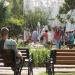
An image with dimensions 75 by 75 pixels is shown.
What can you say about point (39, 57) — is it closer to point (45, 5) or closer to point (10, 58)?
point (10, 58)

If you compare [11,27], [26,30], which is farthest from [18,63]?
[26,30]

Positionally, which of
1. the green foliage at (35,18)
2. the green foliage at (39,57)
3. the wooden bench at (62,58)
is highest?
the wooden bench at (62,58)

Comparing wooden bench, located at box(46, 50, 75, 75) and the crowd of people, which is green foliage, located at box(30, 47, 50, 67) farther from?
the crowd of people

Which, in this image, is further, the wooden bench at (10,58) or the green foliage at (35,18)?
the green foliage at (35,18)

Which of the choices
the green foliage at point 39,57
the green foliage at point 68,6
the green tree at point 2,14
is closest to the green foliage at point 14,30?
the green tree at point 2,14

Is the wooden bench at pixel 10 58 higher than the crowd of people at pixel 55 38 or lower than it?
higher

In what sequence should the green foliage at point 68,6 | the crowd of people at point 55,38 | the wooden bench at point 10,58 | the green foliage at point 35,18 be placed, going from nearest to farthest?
the wooden bench at point 10,58 < the crowd of people at point 55,38 < the green foliage at point 68,6 < the green foliage at point 35,18

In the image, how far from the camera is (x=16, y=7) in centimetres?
8200

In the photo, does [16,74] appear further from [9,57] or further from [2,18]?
[2,18]

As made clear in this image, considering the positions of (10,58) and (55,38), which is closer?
(10,58)

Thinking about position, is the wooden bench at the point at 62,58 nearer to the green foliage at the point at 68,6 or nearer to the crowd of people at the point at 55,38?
the crowd of people at the point at 55,38

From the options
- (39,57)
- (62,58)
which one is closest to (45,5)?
(39,57)

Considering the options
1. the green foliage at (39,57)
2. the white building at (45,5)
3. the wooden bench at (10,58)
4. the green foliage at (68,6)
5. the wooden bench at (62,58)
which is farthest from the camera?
the white building at (45,5)

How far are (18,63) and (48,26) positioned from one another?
203 feet
